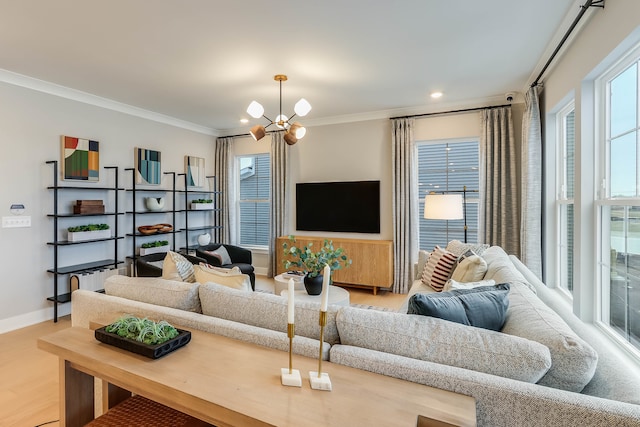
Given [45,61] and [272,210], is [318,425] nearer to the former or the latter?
[45,61]

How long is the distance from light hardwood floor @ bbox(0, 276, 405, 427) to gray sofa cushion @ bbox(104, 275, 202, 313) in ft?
2.84

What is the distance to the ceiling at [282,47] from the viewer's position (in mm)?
2338

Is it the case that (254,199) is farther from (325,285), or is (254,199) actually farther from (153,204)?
(325,285)

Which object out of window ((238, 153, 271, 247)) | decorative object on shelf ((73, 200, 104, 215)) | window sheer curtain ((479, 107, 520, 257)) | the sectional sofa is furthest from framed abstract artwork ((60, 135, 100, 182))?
window sheer curtain ((479, 107, 520, 257))

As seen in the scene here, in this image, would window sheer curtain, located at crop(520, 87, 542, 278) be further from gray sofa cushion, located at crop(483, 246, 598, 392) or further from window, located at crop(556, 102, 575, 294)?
gray sofa cushion, located at crop(483, 246, 598, 392)

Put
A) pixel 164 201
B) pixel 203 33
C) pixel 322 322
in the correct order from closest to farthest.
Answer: pixel 322 322, pixel 203 33, pixel 164 201

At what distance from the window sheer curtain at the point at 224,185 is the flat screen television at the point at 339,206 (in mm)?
1396

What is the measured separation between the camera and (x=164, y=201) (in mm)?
5129

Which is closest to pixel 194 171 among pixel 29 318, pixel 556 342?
pixel 29 318

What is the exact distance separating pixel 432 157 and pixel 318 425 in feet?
14.6

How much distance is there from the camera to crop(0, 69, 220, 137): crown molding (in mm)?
3477

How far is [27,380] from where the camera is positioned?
2.49 m

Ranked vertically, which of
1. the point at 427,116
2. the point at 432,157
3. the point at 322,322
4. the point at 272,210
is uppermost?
the point at 427,116

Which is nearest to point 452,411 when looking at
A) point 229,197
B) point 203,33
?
point 203,33
